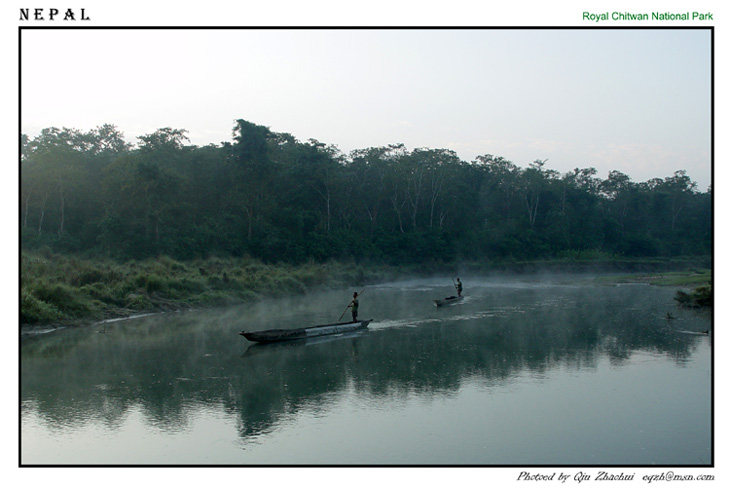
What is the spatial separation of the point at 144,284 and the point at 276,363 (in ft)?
44.9

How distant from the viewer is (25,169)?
45219 millimetres

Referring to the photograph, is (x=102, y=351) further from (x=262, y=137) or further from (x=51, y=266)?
(x=262, y=137)

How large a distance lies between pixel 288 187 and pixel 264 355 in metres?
47.6

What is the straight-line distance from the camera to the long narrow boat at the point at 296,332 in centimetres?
1959

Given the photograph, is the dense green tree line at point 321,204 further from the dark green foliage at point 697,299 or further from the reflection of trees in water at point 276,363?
the reflection of trees in water at point 276,363

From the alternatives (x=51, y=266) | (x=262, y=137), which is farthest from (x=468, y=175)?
(x=51, y=266)

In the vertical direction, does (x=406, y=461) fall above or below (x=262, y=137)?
below

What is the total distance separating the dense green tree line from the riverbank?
516 centimetres

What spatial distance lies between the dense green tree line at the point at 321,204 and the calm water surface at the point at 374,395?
966 inches

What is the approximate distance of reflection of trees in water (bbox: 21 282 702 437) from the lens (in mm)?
13172

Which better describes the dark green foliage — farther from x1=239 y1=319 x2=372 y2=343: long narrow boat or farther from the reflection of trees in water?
x1=239 y1=319 x2=372 y2=343: long narrow boat

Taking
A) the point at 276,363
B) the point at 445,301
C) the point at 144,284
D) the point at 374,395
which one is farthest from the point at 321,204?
the point at 374,395

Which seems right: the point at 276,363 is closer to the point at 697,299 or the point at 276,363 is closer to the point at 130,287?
the point at 130,287

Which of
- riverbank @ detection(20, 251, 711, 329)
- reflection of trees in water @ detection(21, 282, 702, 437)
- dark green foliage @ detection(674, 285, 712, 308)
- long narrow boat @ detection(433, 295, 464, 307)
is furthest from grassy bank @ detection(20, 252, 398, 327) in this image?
dark green foliage @ detection(674, 285, 712, 308)
